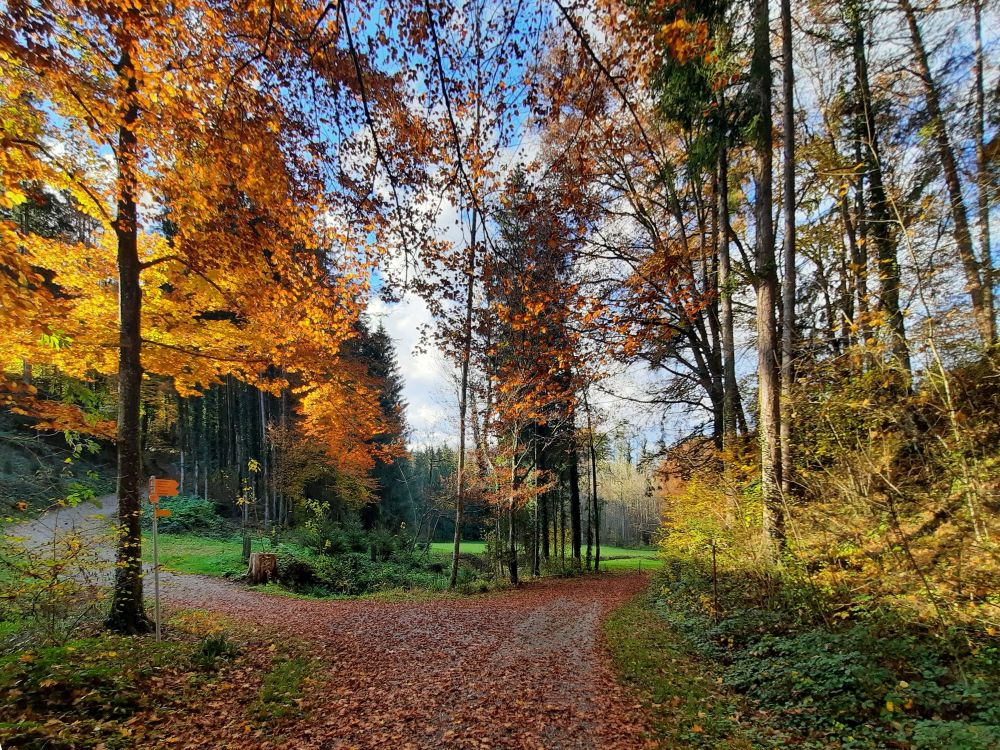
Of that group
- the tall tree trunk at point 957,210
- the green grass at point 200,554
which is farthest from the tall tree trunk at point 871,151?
the green grass at point 200,554

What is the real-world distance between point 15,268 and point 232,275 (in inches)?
120

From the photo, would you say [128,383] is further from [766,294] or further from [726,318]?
[726,318]

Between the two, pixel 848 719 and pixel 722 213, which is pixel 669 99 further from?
pixel 848 719

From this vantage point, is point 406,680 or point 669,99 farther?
point 669,99

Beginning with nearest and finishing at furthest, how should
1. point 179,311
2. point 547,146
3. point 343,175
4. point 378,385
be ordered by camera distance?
point 343,175
point 179,311
point 547,146
point 378,385

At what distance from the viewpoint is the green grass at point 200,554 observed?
42.9 feet

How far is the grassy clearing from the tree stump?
9567 mm

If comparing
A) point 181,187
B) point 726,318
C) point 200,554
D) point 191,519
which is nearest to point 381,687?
point 181,187

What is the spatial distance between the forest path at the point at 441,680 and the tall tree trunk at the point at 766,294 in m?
3.45

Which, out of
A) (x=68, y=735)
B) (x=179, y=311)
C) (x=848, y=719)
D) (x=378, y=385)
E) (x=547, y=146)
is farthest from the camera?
(x=378, y=385)

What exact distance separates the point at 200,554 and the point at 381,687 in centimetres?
1402

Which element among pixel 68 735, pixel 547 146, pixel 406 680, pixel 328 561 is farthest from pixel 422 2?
pixel 328 561

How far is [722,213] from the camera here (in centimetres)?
946

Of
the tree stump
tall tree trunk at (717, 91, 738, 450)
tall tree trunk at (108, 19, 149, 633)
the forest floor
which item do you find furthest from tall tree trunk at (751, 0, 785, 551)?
the tree stump
